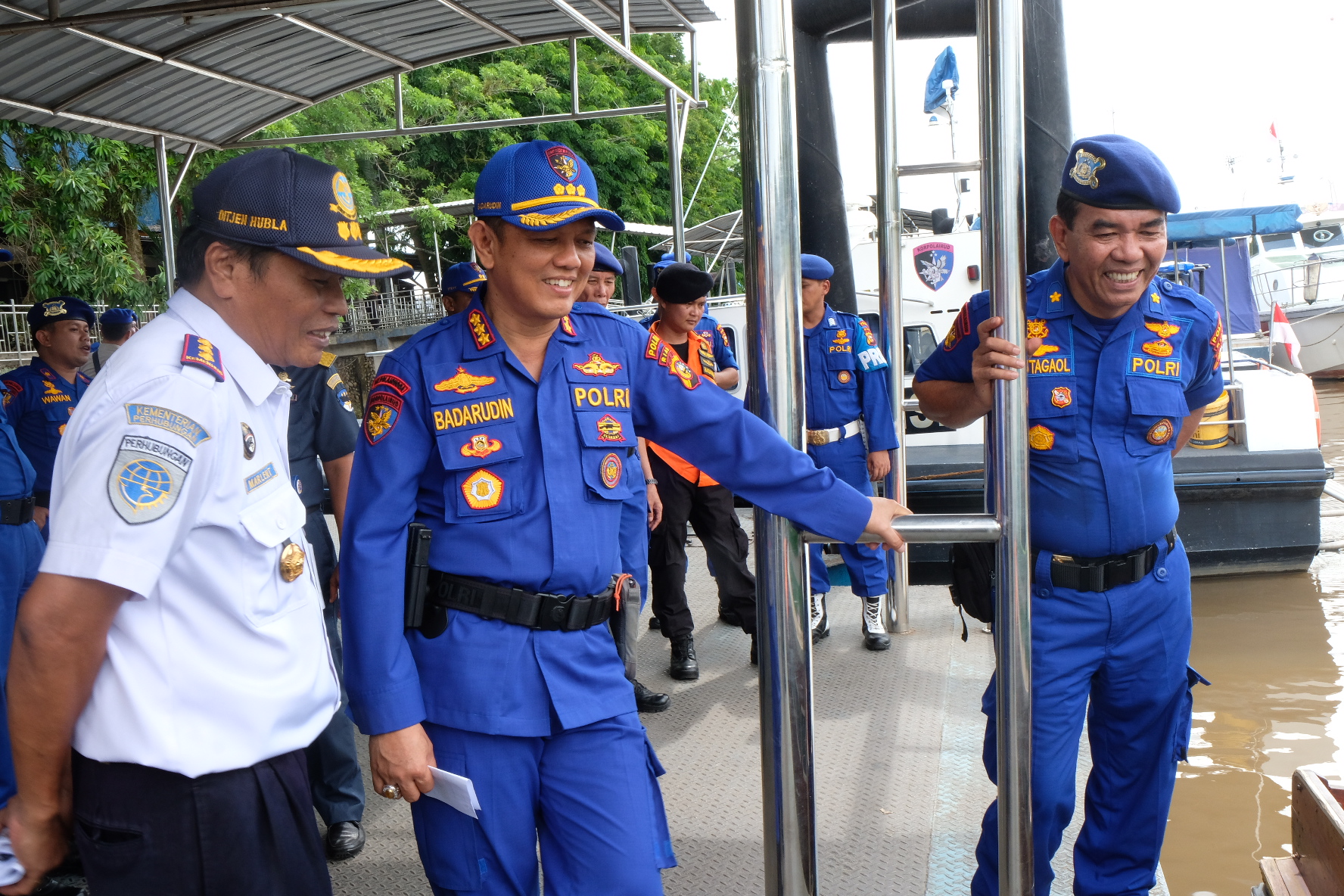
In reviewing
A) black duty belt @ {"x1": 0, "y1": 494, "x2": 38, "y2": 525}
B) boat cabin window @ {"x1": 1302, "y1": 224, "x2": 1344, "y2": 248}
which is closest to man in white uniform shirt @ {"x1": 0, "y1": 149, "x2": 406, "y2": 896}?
black duty belt @ {"x1": 0, "y1": 494, "x2": 38, "y2": 525}

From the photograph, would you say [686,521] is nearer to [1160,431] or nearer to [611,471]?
[1160,431]

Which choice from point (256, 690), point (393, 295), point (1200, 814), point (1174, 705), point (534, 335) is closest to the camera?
point (256, 690)

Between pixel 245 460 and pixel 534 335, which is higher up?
Answer: pixel 534 335

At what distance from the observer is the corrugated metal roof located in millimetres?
5750

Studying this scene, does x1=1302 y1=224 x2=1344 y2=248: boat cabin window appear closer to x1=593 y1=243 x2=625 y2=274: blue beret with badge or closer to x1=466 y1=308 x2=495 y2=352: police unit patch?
x1=593 y1=243 x2=625 y2=274: blue beret with badge

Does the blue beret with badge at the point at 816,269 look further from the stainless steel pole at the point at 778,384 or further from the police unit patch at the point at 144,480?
the police unit patch at the point at 144,480

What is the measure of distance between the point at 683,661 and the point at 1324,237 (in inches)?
1010

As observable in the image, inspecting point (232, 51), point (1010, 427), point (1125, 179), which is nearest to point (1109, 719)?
point (1125, 179)

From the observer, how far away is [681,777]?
3994mm

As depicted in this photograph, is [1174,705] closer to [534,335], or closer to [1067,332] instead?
[1067,332]

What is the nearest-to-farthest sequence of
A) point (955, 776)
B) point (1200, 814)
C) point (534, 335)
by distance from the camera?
point (534, 335)
point (955, 776)
point (1200, 814)

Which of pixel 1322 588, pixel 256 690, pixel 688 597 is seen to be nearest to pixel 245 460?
pixel 256 690

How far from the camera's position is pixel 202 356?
1.61 metres

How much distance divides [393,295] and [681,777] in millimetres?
23100
